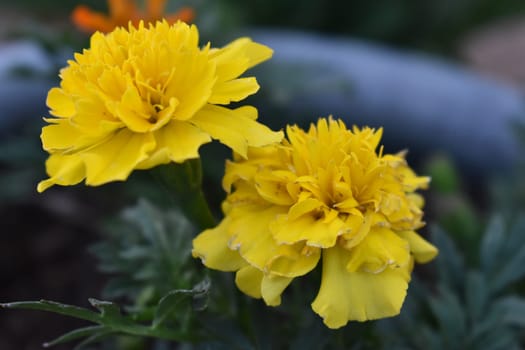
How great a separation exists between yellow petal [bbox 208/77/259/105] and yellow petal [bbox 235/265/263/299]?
0.42 ft

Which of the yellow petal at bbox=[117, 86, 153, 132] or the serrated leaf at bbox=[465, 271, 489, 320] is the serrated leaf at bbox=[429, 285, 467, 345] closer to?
the serrated leaf at bbox=[465, 271, 489, 320]

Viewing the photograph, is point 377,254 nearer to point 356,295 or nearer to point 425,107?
point 356,295

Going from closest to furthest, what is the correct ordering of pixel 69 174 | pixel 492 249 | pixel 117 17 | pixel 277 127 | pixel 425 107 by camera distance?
pixel 69 174, pixel 492 249, pixel 117 17, pixel 277 127, pixel 425 107

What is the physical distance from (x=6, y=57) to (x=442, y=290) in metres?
1.01

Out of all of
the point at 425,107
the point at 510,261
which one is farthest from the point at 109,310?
the point at 425,107

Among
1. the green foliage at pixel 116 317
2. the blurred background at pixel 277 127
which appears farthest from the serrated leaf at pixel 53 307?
the blurred background at pixel 277 127

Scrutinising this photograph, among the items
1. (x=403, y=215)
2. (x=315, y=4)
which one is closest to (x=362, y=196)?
(x=403, y=215)

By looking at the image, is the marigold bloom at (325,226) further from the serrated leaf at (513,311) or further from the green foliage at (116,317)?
the serrated leaf at (513,311)

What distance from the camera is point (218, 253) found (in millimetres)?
586

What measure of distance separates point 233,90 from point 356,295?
173mm

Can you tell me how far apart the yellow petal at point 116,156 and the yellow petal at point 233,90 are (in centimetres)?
6

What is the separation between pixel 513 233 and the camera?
91 centimetres

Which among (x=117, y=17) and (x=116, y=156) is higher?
(x=116, y=156)

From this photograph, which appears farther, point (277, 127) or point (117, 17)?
point (277, 127)
